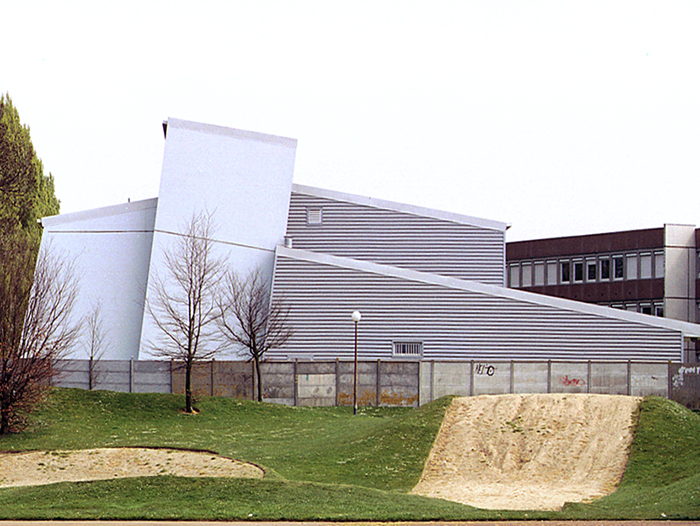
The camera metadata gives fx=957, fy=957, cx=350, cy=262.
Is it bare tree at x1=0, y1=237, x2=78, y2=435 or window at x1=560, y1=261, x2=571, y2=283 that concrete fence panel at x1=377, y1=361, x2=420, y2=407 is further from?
window at x1=560, y1=261, x2=571, y2=283

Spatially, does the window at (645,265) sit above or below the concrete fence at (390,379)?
above

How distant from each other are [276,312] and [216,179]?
23.4 ft

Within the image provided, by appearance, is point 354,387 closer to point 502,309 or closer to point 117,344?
point 502,309

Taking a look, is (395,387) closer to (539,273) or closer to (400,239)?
(400,239)

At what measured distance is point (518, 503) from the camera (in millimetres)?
20531

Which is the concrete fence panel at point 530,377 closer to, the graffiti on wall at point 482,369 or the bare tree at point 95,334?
the graffiti on wall at point 482,369

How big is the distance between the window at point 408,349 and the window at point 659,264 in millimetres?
23624

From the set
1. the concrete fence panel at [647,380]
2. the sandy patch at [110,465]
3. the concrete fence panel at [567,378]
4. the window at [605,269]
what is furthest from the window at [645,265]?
the sandy patch at [110,465]

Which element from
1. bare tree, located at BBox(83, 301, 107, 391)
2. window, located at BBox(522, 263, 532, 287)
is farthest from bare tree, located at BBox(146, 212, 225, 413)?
window, located at BBox(522, 263, 532, 287)

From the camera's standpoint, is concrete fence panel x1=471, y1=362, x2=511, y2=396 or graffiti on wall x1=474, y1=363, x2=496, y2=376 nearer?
concrete fence panel x1=471, y1=362, x2=511, y2=396

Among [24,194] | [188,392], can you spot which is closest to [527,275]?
[24,194]

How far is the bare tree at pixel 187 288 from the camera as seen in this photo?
40.0m

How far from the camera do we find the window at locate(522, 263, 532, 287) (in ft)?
228

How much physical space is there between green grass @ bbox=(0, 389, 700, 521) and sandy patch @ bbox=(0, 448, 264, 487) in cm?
118
